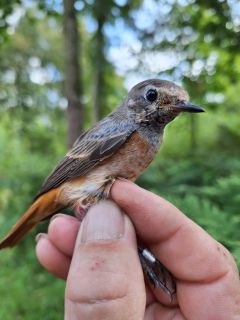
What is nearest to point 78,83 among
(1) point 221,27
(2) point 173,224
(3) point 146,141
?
(1) point 221,27

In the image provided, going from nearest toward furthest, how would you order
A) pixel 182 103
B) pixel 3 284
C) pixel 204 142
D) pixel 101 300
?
pixel 101 300
pixel 182 103
pixel 3 284
pixel 204 142

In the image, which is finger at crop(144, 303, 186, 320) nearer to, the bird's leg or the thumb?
the bird's leg

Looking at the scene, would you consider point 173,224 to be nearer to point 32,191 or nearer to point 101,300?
point 101,300

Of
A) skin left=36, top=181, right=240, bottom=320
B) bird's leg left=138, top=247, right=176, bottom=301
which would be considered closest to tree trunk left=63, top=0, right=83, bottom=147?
skin left=36, top=181, right=240, bottom=320

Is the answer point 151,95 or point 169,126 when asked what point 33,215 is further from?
point 169,126

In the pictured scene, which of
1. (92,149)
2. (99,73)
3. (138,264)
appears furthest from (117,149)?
(99,73)

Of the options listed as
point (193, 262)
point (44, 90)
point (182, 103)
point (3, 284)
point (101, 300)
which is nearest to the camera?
point (101, 300)
